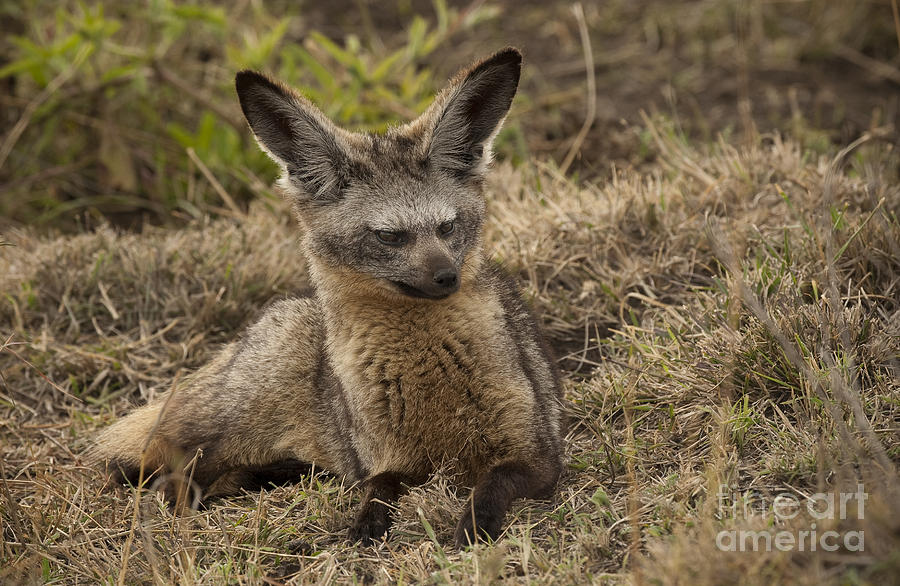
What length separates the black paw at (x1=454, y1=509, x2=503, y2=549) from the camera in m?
3.07

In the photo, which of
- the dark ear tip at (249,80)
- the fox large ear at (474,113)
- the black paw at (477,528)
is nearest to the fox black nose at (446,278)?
the fox large ear at (474,113)

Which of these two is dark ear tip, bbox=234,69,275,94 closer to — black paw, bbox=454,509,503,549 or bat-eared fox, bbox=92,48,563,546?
bat-eared fox, bbox=92,48,563,546

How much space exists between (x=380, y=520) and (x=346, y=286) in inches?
38.1

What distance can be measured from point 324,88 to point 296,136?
2837 millimetres

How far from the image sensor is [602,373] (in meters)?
4.17

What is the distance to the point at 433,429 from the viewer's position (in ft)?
11.5

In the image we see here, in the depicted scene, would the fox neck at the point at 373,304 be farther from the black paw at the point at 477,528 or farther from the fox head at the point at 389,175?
the black paw at the point at 477,528

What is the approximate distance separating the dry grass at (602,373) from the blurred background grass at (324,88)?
2.09 ft

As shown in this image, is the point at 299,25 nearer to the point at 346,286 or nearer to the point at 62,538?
the point at 346,286

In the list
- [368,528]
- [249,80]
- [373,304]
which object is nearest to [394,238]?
[373,304]

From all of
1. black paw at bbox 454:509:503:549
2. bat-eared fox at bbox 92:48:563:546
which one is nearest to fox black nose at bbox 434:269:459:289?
bat-eared fox at bbox 92:48:563:546

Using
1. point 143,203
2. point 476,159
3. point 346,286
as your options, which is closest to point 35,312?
point 143,203

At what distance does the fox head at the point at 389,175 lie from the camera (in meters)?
3.67

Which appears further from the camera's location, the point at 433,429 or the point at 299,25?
the point at 299,25
